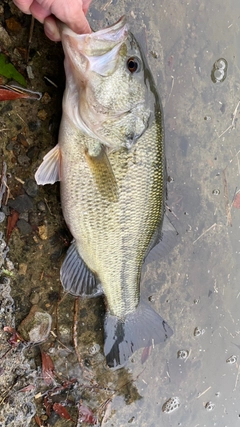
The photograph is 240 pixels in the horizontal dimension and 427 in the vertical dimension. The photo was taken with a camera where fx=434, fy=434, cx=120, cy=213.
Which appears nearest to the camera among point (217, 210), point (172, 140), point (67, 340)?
point (67, 340)

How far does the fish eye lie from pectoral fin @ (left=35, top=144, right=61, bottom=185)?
572mm

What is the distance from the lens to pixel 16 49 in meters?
2.47

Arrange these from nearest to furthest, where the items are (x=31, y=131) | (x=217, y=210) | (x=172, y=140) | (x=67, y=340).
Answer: (x=31, y=131)
(x=67, y=340)
(x=172, y=140)
(x=217, y=210)

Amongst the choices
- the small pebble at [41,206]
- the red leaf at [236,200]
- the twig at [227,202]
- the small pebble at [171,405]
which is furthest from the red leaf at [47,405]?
the red leaf at [236,200]

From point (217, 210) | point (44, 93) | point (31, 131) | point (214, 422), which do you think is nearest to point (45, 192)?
point (31, 131)

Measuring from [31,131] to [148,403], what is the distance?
2197mm

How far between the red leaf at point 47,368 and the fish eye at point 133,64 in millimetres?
1831

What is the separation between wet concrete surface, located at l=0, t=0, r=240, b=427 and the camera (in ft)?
8.51

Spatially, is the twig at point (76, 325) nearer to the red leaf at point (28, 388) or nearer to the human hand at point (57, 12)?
the red leaf at point (28, 388)

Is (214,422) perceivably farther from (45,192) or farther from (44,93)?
(44,93)

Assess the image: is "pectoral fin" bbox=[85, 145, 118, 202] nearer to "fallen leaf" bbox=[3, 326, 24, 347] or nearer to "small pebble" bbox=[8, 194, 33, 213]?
"small pebble" bbox=[8, 194, 33, 213]

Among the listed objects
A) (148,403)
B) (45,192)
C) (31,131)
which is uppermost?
(31,131)

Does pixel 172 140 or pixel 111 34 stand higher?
pixel 111 34

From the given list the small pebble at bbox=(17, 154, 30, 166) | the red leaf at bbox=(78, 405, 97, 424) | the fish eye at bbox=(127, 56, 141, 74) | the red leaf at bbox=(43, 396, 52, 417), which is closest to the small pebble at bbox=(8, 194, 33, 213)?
the small pebble at bbox=(17, 154, 30, 166)
